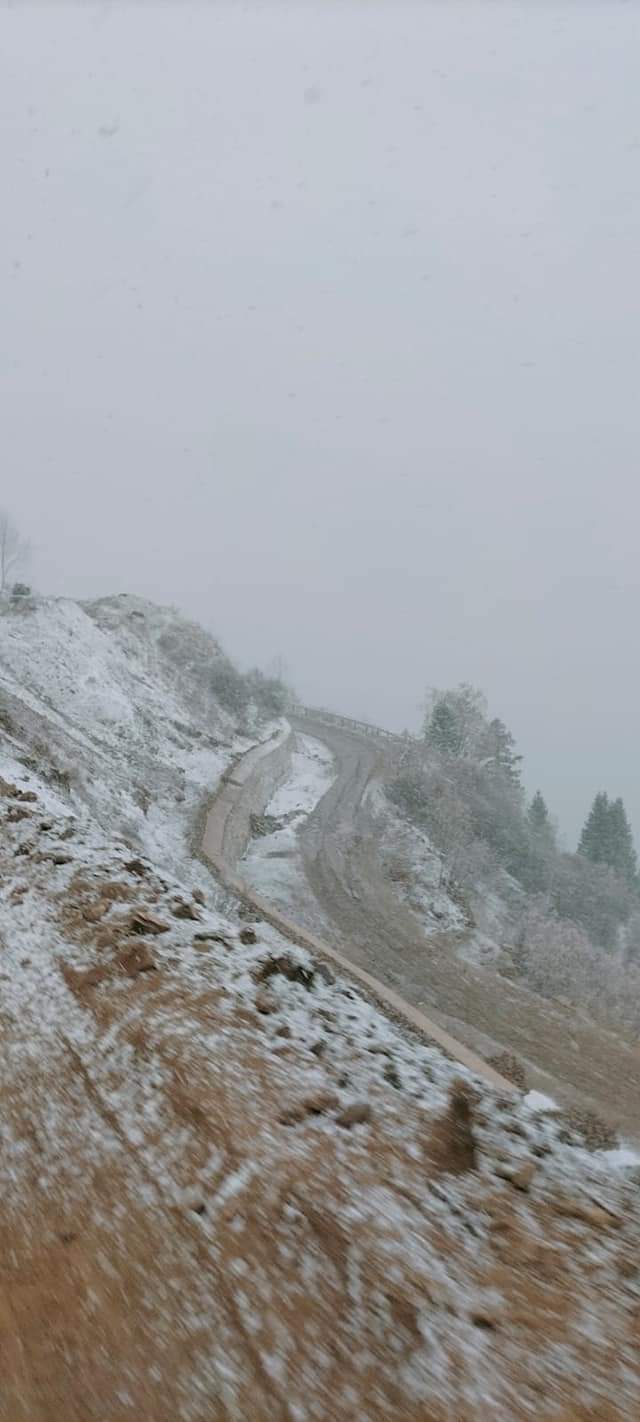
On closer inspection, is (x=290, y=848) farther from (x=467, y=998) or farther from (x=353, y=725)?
(x=353, y=725)

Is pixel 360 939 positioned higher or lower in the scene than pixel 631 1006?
lower

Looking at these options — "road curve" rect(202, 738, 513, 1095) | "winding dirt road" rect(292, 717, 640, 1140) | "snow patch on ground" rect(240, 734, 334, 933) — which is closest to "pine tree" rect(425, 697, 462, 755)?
"snow patch on ground" rect(240, 734, 334, 933)

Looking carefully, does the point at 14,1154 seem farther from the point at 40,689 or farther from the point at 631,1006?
the point at 40,689

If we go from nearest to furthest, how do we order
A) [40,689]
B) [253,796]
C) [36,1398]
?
[36,1398] → [40,689] → [253,796]

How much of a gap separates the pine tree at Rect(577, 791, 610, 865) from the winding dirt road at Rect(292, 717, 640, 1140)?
28762mm

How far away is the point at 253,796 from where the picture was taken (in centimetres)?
2833

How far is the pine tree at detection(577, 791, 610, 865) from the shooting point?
47.6 meters

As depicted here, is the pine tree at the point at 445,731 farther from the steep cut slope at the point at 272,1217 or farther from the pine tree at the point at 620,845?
the steep cut slope at the point at 272,1217

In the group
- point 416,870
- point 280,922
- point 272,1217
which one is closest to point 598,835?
point 416,870

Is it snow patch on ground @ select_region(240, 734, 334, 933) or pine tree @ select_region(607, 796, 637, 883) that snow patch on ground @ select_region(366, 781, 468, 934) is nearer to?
snow patch on ground @ select_region(240, 734, 334, 933)

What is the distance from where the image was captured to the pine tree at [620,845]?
155 ft

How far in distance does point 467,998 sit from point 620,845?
3791 cm

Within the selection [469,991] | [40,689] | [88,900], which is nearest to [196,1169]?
[88,900]

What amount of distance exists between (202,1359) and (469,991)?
15.2 m
